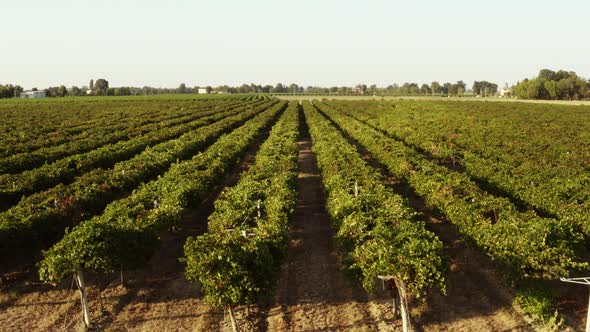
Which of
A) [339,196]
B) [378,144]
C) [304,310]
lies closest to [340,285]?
[304,310]

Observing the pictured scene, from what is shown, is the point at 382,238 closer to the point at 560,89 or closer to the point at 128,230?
the point at 128,230

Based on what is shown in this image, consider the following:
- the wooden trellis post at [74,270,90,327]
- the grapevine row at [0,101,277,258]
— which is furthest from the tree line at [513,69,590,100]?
the wooden trellis post at [74,270,90,327]

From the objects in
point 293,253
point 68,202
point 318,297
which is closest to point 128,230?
point 68,202

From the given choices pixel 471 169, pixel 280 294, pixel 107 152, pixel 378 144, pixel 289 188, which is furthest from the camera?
pixel 378 144

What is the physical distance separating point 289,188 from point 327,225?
2.90 meters

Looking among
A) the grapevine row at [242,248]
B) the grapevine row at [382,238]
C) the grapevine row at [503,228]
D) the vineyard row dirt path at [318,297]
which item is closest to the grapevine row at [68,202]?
the grapevine row at [242,248]

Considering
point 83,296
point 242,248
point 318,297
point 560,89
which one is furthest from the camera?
point 560,89

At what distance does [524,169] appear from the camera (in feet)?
90.5

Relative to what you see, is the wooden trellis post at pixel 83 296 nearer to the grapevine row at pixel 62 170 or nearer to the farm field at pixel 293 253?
the farm field at pixel 293 253

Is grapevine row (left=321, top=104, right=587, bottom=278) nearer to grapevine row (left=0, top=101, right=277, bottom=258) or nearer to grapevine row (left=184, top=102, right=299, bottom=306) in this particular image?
grapevine row (left=184, top=102, right=299, bottom=306)

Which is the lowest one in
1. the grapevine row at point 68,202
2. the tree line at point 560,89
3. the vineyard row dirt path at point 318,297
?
the vineyard row dirt path at point 318,297

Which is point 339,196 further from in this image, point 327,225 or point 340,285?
point 340,285

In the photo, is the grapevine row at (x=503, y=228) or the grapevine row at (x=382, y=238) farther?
the grapevine row at (x=503, y=228)

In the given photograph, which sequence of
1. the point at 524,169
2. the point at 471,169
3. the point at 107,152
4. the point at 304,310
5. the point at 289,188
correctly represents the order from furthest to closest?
1. the point at 107,152
2. the point at 471,169
3. the point at 524,169
4. the point at 289,188
5. the point at 304,310
